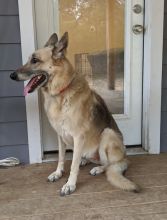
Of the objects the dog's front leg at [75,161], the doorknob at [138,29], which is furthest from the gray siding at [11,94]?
the doorknob at [138,29]

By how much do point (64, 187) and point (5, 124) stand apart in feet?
2.94

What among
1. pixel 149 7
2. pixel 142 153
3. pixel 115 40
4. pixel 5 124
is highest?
pixel 149 7

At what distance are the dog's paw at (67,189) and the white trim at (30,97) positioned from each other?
0.67 m

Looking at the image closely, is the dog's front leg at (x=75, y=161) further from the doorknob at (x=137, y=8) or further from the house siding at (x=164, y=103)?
the doorknob at (x=137, y=8)

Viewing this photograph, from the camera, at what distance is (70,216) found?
1.95m

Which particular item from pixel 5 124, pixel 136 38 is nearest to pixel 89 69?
pixel 136 38

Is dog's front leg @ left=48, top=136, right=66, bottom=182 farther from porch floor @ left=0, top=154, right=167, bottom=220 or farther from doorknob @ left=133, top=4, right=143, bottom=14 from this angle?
doorknob @ left=133, top=4, right=143, bottom=14

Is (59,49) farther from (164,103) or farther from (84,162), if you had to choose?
(164,103)

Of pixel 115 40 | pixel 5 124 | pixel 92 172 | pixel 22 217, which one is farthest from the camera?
pixel 115 40

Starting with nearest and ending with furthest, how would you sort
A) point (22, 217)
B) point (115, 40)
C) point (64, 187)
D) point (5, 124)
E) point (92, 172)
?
point (22, 217) → point (64, 187) → point (92, 172) → point (5, 124) → point (115, 40)

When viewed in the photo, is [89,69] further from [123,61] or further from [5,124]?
[5,124]

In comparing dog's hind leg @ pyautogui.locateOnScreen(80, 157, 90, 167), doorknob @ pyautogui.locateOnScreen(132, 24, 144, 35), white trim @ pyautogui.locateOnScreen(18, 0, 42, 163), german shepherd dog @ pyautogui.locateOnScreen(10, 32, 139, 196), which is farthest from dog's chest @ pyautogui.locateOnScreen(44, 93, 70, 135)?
doorknob @ pyautogui.locateOnScreen(132, 24, 144, 35)

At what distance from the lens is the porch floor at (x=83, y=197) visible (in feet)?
6.46

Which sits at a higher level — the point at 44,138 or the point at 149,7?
the point at 149,7
